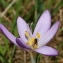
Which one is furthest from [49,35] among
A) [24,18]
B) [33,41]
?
[24,18]

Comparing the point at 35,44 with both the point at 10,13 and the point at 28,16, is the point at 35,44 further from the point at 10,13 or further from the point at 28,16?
the point at 10,13

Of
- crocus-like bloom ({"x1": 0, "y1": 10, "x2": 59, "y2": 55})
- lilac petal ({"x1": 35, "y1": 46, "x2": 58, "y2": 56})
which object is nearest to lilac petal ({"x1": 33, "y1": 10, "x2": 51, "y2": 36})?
crocus-like bloom ({"x1": 0, "y1": 10, "x2": 59, "y2": 55})

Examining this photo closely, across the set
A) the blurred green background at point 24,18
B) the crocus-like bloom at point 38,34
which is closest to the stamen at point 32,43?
the crocus-like bloom at point 38,34

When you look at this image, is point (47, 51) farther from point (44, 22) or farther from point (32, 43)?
point (44, 22)

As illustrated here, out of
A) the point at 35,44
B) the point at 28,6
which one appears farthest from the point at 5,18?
the point at 35,44

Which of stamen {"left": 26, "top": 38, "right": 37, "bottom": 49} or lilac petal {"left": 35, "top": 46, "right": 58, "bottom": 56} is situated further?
stamen {"left": 26, "top": 38, "right": 37, "bottom": 49}

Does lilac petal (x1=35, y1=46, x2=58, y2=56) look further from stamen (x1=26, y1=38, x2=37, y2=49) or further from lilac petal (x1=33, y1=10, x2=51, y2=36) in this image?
lilac petal (x1=33, y1=10, x2=51, y2=36)

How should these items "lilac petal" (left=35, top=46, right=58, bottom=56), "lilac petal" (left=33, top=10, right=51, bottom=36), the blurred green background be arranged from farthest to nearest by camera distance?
the blurred green background < "lilac petal" (left=33, top=10, right=51, bottom=36) < "lilac petal" (left=35, top=46, right=58, bottom=56)

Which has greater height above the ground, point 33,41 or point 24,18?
point 33,41
